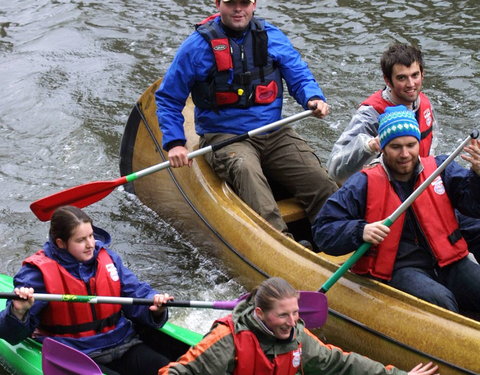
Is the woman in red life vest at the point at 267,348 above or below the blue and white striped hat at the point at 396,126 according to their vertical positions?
below

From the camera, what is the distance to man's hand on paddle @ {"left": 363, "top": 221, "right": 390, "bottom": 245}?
4027 mm

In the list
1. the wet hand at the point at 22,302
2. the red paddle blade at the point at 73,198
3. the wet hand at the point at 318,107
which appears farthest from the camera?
the wet hand at the point at 318,107

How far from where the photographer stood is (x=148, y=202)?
6461 millimetres

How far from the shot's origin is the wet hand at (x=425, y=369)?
3.93 meters

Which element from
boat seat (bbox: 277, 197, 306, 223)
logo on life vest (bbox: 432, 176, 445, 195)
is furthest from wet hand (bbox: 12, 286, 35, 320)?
logo on life vest (bbox: 432, 176, 445, 195)

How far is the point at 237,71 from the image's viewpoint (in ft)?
17.4

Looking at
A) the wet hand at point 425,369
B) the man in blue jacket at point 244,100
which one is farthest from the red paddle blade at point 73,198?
the wet hand at point 425,369

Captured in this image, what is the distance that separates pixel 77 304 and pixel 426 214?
165cm

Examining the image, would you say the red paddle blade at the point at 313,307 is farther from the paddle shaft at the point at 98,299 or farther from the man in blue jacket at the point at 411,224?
the paddle shaft at the point at 98,299

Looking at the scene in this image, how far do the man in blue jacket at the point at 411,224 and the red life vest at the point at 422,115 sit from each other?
62cm

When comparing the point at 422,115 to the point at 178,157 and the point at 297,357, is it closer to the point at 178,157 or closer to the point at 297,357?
the point at 178,157

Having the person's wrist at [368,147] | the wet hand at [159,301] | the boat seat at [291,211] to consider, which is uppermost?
the person's wrist at [368,147]

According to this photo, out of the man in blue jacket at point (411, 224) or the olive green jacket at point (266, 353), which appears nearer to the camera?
the olive green jacket at point (266, 353)

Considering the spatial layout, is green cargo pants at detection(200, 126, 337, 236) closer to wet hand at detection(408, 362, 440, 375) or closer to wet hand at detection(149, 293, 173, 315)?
wet hand at detection(149, 293, 173, 315)
